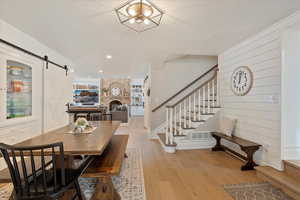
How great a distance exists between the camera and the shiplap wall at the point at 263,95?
7.98 ft

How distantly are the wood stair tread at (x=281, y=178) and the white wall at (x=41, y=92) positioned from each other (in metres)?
3.99

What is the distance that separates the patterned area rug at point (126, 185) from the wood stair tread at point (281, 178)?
1868 mm

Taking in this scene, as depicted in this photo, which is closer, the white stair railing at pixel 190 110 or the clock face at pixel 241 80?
the clock face at pixel 241 80

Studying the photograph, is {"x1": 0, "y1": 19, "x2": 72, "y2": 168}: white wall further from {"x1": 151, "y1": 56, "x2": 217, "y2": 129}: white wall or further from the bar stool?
{"x1": 151, "y1": 56, "x2": 217, "y2": 129}: white wall

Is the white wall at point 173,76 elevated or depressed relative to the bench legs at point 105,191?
elevated

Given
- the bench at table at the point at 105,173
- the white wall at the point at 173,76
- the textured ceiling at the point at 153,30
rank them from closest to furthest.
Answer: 1. the bench at table at the point at 105,173
2. the textured ceiling at the point at 153,30
3. the white wall at the point at 173,76

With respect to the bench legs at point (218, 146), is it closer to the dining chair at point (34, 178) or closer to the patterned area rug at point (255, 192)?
the patterned area rug at point (255, 192)

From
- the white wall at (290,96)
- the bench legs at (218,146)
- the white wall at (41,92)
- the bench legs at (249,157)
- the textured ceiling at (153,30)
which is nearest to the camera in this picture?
the textured ceiling at (153,30)

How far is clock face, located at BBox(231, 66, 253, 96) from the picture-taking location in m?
3.02

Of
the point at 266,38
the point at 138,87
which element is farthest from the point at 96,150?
the point at 138,87

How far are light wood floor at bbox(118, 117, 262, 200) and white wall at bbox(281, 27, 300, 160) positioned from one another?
2.30ft

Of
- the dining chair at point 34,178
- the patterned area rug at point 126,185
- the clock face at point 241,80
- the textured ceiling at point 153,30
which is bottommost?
the patterned area rug at point 126,185

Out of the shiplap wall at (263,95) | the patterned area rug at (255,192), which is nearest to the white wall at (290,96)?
the shiplap wall at (263,95)

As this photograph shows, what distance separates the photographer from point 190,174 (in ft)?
8.42
